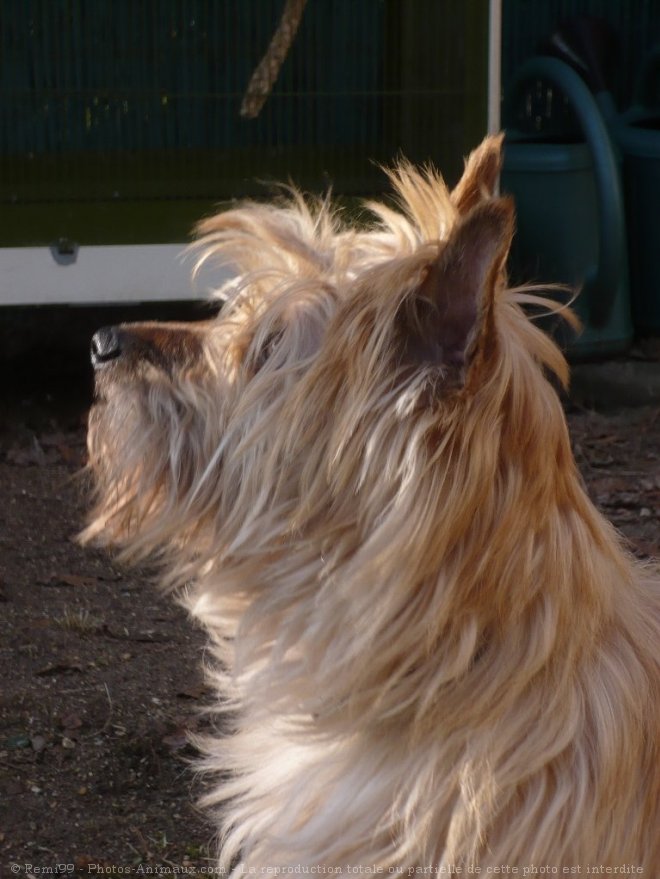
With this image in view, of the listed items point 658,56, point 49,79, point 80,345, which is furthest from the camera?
point 658,56

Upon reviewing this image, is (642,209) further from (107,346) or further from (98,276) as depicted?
(107,346)

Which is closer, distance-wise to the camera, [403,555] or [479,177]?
[403,555]

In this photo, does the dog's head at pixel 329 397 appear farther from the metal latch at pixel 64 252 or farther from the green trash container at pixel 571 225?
the green trash container at pixel 571 225

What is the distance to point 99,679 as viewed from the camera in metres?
3.92

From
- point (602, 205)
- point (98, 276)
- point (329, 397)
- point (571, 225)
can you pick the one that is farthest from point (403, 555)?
point (571, 225)

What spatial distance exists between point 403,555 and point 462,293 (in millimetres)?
418

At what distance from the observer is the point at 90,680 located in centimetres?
391

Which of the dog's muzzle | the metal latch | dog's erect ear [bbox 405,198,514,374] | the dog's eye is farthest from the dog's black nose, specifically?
the metal latch

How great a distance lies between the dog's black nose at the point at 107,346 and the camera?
229cm

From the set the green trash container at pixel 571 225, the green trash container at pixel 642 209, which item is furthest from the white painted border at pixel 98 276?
the green trash container at pixel 642 209

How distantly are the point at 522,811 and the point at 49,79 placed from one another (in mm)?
4501

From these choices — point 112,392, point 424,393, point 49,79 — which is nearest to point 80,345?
point 49,79

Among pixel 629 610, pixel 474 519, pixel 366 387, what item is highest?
pixel 366 387

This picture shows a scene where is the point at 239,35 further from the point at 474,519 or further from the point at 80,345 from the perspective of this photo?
the point at 474,519
